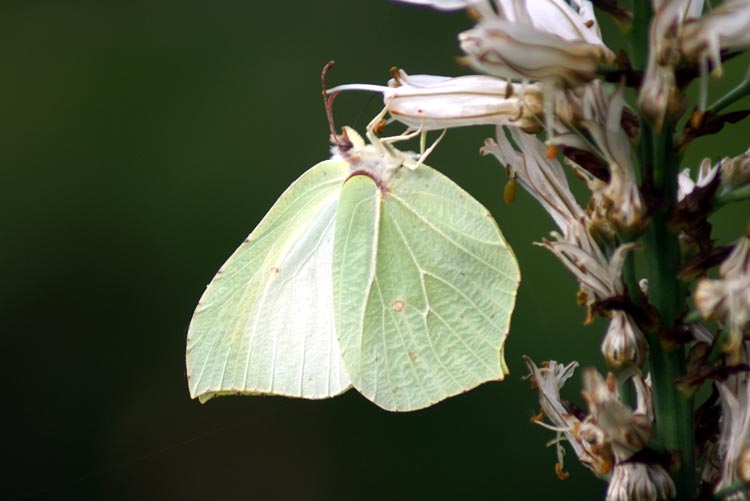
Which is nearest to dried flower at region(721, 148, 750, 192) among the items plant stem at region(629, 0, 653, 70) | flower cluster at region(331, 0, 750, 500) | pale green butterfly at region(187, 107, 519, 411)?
flower cluster at region(331, 0, 750, 500)

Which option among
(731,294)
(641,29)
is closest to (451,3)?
(641,29)

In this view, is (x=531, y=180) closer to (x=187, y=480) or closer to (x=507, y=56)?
(x=507, y=56)

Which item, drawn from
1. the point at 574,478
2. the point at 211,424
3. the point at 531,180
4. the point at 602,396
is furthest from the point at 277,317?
the point at 211,424

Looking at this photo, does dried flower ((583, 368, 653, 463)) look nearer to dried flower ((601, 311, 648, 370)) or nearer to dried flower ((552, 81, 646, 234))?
dried flower ((601, 311, 648, 370))

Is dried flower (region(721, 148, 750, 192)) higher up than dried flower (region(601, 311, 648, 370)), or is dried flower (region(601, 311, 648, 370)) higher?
dried flower (region(721, 148, 750, 192))

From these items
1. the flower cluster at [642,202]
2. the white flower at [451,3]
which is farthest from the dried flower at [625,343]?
the white flower at [451,3]

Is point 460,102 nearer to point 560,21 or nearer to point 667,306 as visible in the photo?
point 560,21
